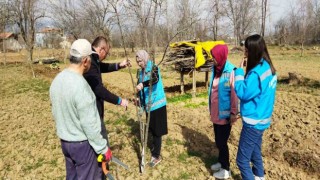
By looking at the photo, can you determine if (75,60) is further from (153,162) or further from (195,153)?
(195,153)

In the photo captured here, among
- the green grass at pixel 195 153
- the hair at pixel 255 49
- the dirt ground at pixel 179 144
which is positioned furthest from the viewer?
the green grass at pixel 195 153

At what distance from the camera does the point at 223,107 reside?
11.5ft

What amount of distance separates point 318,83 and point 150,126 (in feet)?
28.7

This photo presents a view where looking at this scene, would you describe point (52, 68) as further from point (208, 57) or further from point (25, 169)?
point (25, 169)

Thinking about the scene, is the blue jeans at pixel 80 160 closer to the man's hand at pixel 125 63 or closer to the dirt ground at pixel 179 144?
the dirt ground at pixel 179 144

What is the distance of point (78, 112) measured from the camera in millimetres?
2359

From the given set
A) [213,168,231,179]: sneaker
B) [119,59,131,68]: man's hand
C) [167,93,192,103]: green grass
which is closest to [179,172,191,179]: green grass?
[213,168,231,179]: sneaker

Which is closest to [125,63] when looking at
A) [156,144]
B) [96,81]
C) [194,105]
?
[96,81]

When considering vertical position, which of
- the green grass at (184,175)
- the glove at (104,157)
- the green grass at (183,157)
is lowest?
the green grass at (184,175)

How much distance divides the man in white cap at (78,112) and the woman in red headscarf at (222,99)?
5.12 ft

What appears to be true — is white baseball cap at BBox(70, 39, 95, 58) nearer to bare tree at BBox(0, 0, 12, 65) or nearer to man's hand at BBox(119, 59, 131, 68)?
man's hand at BBox(119, 59, 131, 68)

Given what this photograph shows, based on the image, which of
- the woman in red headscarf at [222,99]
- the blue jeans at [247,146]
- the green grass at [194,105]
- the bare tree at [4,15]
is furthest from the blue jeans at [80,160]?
the bare tree at [4,15]

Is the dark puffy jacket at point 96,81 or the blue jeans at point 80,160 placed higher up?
the dark puffy jacket at point 96,81

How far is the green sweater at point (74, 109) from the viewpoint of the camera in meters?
2.32
